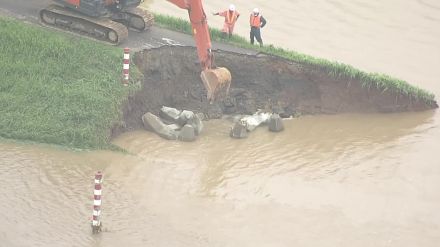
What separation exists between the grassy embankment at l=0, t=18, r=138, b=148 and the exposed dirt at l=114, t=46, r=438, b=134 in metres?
1.69

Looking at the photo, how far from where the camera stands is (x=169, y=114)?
52.9ft

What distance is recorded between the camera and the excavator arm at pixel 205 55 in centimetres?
1496

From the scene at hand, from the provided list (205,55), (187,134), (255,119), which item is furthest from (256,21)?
(187,134)

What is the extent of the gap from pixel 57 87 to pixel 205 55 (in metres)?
3.09

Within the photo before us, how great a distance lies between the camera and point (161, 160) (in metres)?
14.5

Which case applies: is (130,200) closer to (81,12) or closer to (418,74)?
(81,12)

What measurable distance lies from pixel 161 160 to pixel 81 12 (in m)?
4.51

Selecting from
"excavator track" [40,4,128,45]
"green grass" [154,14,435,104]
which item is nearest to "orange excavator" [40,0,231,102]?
"excavator track" [40,4,128,45]

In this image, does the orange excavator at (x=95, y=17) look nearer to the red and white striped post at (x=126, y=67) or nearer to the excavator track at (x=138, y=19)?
the excavator track at (x=138, y=19)

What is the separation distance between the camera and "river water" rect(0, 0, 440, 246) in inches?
474

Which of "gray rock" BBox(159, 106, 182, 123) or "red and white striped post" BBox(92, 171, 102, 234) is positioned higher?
"gray rock" BBox(159, 106, 182, 123)

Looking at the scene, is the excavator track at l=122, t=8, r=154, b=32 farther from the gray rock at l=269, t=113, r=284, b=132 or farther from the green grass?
the gray rock at l=269, t=113, r=284, b=132

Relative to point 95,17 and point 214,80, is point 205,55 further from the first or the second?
point 95,17

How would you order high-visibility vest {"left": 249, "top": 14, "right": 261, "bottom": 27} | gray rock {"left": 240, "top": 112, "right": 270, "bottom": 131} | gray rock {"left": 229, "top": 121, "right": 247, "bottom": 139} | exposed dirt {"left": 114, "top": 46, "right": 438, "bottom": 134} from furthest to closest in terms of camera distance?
high-visibility vest {"left": 249, "top": 14, "right": 261, "bottom": 27} → exposed dirt {"left": 114, "top": 46, "right": 438, "bottom": 134} → gray rock {"left": 240, "top": 112, "right": 270, "bottom": 131} → gray rock {"left": 229, "top": 121, "right": 247, "bottom": 139}
